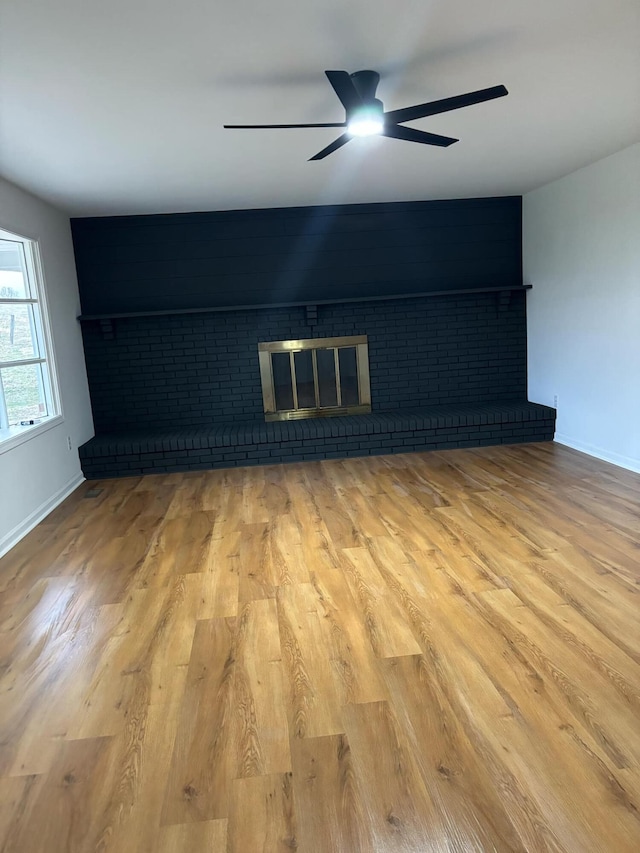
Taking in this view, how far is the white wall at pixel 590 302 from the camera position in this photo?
434cm

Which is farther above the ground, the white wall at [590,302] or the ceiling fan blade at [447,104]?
the ceiling fan blade at [447,104]

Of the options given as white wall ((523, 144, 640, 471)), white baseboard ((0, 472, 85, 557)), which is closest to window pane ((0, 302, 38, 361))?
Result: white baseboard ((0, 472, 85, 557))

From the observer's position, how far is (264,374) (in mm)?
5855

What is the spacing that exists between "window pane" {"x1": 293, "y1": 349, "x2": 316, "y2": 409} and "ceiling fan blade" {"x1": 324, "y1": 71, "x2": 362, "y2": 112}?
11.3 feet

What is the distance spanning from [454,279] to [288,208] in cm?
188

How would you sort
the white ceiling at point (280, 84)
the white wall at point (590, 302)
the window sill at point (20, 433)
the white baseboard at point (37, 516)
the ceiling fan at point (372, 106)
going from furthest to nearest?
1. the white wall at point (590, 302)
2. the window sill at point (20, 433)
3. the white baseboard at point (37, 516)
4. the ceiling fan at point (372, 106)
5. the white ceiling at point (280, 84)

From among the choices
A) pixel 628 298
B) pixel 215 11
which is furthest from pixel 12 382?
pixel 628 298

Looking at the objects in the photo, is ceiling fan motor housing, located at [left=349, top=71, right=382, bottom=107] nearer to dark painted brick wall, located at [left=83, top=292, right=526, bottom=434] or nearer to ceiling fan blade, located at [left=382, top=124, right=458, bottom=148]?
ceiling fan blade, located at [left=382, top=124, right=458, bottom=148]

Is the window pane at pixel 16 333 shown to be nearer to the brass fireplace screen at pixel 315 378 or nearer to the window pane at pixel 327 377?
the brass fireplace screen at pixel 315 378

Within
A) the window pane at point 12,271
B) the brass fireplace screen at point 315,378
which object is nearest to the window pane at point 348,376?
the brass fireplace screen at point 315,378

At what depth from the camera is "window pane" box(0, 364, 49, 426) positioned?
13.3ft

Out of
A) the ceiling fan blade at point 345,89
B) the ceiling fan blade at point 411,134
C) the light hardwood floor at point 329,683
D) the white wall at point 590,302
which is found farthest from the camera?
the white wall at point 590,302

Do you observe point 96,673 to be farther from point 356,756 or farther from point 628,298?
point 628,298

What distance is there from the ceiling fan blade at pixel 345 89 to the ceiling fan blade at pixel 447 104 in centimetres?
20
